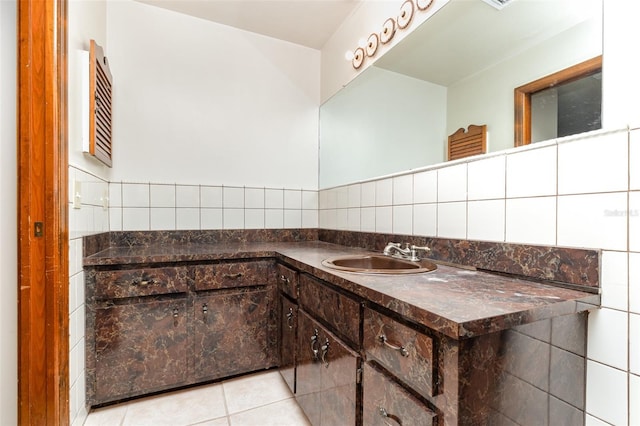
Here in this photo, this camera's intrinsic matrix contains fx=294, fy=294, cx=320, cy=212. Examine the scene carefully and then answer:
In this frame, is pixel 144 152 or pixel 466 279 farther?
pixel 144 152

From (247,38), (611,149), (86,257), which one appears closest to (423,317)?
(611,149)

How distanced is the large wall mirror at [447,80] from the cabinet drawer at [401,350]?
2.78 ft

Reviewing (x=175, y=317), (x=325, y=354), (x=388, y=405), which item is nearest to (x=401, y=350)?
(x=388, y=405)

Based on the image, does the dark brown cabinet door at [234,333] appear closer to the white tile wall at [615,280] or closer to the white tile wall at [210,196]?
the white tile wall at [210,196]

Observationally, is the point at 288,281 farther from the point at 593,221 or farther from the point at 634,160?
the point at 634,160

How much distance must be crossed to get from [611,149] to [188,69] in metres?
2.40

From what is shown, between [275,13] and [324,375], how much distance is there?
7.61 ft

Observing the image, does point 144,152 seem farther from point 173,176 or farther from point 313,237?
point 313,237

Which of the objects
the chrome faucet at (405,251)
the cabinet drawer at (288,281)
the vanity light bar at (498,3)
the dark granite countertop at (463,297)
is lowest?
the cabinet drawer at (288,281)

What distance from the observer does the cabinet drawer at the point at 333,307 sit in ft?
3.27

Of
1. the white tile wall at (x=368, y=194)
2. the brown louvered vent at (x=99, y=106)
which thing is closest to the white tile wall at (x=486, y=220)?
the white tile wall at (x=368, y=194)

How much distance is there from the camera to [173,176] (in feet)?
6.95

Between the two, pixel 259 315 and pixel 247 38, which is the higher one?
pixel 247 38

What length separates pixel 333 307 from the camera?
1.13m
